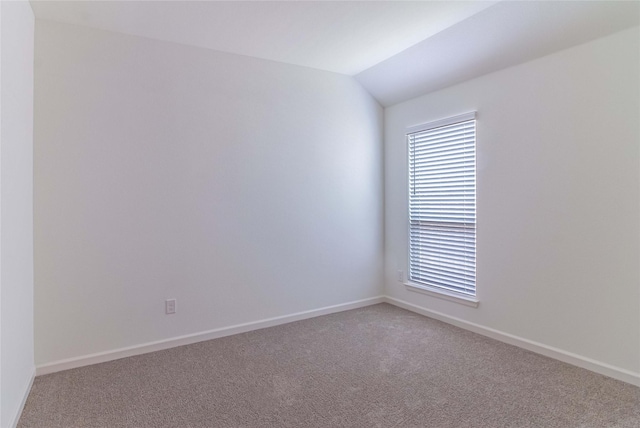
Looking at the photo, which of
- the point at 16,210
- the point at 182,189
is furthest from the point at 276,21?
the point at 16,210

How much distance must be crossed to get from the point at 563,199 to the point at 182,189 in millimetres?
2879

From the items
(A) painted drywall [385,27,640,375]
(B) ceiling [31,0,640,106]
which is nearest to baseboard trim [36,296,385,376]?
(A) painted drywall [385,27,640,375]

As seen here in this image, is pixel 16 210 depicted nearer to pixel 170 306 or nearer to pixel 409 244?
pixel 170 306

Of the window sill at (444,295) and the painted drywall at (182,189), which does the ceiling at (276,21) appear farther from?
the window sill at (444,295)

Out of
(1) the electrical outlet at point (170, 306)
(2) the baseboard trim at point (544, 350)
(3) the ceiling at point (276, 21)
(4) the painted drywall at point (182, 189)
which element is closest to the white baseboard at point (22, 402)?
(4) the painted drywall at point (182, 189)

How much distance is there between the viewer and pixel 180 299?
9.79 ft

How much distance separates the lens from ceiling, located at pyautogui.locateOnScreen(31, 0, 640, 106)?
7.75ft

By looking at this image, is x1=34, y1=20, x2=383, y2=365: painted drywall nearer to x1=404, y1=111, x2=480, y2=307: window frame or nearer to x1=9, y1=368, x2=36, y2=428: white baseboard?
x1=9, y1=368, x2=36, y2=428: white baseboard

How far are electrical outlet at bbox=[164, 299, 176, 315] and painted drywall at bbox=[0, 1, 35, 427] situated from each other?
2.79 ft

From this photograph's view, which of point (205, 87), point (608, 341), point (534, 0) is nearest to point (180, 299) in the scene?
point (205, 87)

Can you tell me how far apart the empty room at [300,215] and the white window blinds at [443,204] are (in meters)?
0.02

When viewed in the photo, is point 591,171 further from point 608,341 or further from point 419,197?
point 419,197

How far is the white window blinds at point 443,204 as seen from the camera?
127 inches

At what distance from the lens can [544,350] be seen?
8.77 feet
